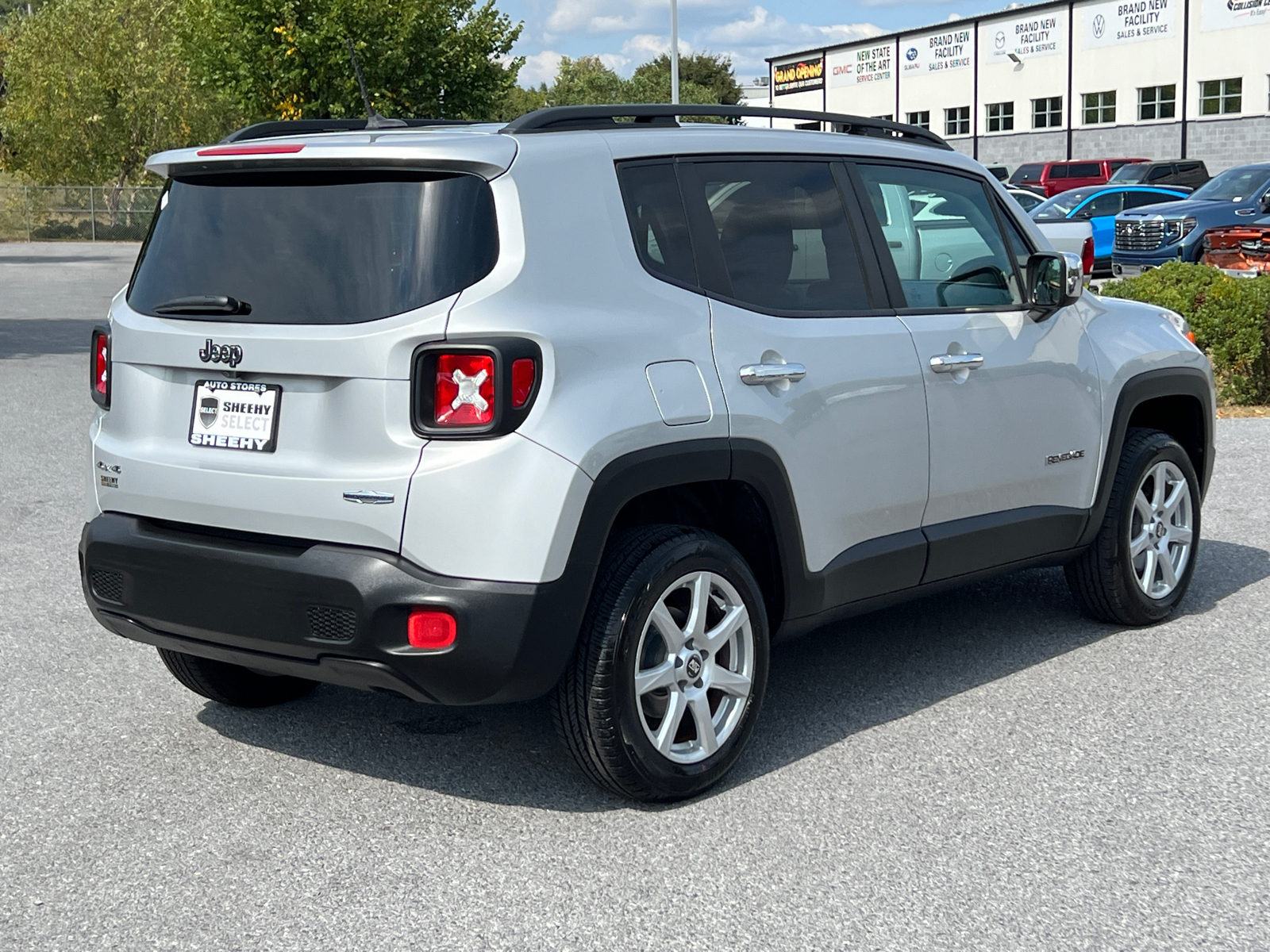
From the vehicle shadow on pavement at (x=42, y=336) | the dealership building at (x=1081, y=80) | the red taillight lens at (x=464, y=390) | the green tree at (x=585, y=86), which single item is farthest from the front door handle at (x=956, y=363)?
the green tree at (x=585, y=86)

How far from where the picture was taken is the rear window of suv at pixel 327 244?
156 inches

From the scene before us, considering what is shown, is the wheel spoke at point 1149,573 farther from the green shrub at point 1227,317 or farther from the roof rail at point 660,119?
the green shrub at point 1227,317

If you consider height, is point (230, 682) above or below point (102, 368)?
below

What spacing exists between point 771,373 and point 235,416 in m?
1.52

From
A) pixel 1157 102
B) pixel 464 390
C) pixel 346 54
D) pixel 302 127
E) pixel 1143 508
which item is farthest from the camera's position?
pixel 1157 102

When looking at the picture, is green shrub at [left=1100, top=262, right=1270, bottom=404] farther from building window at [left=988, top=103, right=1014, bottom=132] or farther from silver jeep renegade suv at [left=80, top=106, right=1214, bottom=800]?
building window at [left=988, top=103, right=1014, bottom=132]

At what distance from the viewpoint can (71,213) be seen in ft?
186

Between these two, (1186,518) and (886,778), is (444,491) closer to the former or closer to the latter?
(886,778)

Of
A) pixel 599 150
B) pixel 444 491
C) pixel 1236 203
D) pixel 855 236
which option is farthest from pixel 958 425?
pixel 1236 203

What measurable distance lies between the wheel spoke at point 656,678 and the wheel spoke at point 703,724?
0.11 meters

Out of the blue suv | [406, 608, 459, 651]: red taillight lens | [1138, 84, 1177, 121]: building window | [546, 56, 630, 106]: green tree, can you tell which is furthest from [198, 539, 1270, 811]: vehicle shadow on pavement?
[546, 56, 630, 106]: green tree

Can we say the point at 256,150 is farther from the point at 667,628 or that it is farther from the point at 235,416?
the point at 667,628

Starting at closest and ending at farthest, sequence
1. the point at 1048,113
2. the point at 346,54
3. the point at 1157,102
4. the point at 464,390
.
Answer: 1. the point at 464,390
2. the point at 346,54
3. the point at 1157,102
4. the point at 1048,113

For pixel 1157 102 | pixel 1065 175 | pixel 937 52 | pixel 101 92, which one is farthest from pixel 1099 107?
pixel 101 92
